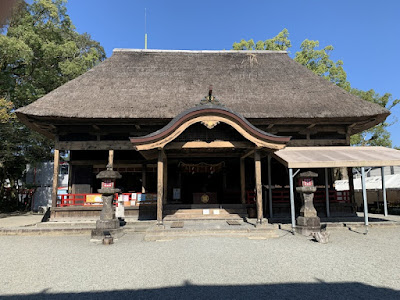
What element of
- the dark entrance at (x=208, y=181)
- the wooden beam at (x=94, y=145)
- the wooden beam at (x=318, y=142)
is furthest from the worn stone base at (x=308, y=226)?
the wooden beam at (x=94, y=145)

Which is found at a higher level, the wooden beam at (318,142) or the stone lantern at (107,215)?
the wooden beam at (318,142)

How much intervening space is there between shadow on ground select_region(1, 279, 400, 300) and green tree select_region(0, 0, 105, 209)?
14663 millimetres

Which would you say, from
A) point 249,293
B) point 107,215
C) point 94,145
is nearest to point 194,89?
point 94,145

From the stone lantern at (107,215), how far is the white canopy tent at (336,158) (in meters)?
5.67

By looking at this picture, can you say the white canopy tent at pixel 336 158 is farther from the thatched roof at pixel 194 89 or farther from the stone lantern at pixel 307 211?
the thatched roof at pixel 194 89

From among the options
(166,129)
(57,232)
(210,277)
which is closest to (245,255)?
(210,277)

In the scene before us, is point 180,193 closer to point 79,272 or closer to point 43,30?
point 79,272

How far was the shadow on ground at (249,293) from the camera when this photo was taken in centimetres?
369

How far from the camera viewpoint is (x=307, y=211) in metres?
8.11

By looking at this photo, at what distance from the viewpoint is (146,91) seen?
12383 mm

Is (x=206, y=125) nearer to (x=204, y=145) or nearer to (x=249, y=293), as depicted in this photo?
(x=204, y=145)

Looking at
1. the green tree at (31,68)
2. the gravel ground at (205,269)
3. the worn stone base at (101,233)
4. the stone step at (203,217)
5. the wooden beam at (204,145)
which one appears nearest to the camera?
the gravel ground at (205,269)

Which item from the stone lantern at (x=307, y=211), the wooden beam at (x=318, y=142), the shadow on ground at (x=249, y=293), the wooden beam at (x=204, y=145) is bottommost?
the shadow on ground at (x=249, y=293)

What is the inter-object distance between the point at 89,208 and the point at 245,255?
7925 millimetres
